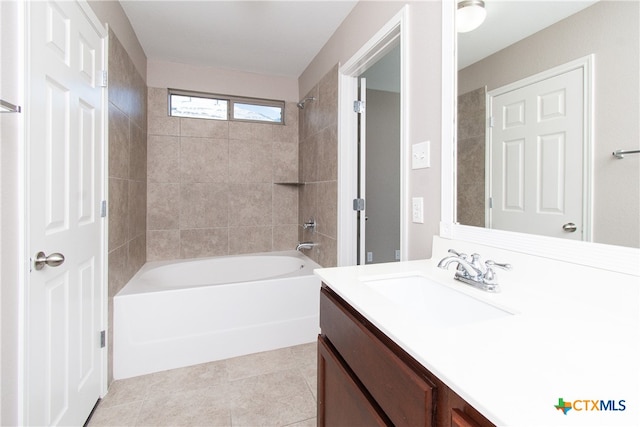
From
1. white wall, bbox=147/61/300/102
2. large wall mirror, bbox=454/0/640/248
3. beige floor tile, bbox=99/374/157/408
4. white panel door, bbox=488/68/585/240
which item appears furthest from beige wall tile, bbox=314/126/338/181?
beige floor tile, bbox=99/374/157/408

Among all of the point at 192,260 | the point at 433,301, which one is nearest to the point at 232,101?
the point at 192,260

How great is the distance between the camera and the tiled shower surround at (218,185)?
9.53 feet

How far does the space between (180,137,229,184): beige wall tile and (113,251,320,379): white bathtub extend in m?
1.04

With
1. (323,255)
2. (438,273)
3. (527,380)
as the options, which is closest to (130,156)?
(323,255)

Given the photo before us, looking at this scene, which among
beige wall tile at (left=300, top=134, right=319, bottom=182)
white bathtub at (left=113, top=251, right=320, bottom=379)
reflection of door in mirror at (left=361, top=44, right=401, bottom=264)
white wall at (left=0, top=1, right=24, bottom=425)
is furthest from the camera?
reflection of door in mirror at (left=361, top=44, right=401, bottom=264)

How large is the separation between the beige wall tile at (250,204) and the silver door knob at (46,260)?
205 cm

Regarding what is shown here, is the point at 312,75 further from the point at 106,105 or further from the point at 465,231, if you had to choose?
the point at 465,231

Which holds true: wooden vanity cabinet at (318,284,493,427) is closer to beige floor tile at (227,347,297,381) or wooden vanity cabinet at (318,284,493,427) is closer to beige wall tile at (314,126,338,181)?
beige floor tile at (227,347,297,381)

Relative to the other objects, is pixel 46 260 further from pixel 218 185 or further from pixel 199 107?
pixel 199 107

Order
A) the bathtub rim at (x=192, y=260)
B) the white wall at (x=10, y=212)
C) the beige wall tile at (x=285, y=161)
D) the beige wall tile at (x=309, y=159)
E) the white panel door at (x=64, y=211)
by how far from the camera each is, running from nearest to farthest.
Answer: the white wall at (x=10, y=212)
the white panel door at (x=64, y=211)
the bathtub rim at (x=192, y=260)
the beige wall tile at (x=309, y=159)
the beige wall tile at (x=285, y=161)

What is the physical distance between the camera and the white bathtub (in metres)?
1.90

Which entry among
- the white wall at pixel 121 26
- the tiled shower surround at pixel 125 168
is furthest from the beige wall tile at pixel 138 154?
the white wall at pixel 121 26

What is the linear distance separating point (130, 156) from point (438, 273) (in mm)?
2287

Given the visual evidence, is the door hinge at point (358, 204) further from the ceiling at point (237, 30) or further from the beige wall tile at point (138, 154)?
the beige wall tile at point (138, 154)
